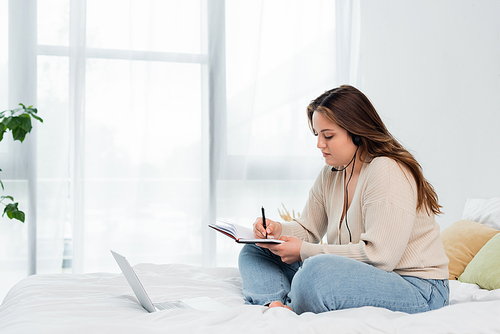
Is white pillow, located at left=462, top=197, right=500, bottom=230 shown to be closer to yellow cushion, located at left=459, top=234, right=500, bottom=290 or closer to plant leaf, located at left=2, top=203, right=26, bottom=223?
yellow cushion, located at left=459, top=234, right=500, bottom=290

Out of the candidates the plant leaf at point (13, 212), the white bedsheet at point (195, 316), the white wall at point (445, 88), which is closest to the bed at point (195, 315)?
the white bedsheet at point (195, 316)

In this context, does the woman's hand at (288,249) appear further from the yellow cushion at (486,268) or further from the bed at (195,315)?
the yellow cushion at (486,268)

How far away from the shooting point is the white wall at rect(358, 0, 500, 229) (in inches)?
78.4

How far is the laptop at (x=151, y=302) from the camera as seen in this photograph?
1119mm

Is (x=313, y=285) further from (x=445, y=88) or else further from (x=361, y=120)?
(x=445, y=88)

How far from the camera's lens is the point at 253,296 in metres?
1.27

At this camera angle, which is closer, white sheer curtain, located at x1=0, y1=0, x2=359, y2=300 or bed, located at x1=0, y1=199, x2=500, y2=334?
bed, located at x1=0, y1=199, x2=500, y2=334

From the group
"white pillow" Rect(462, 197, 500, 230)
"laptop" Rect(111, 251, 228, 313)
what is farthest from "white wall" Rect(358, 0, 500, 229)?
"laptop" Rect(111, 251, 228, 313)

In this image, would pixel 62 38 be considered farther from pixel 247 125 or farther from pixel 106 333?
pixel 106 333

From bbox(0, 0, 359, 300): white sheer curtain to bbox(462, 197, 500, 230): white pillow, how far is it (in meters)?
1.40

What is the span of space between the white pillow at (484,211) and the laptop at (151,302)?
1175mm

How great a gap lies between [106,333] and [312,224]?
0.95 meters

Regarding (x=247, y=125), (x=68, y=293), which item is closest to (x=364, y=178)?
(x=68, y=293)

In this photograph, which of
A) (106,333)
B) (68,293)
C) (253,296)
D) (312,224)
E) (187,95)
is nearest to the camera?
(106,333)
